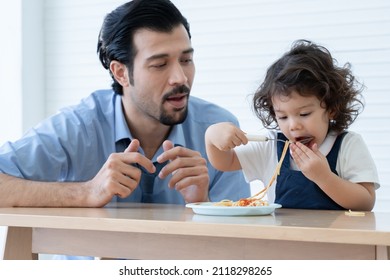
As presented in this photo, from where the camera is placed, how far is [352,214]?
1.61m

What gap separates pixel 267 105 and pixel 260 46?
1442mm

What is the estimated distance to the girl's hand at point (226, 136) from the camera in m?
1.75

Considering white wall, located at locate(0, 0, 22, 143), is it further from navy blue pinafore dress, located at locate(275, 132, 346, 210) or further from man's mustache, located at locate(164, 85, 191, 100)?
navy blue pinafore dress, located at locate(275, 132, 346, 210)

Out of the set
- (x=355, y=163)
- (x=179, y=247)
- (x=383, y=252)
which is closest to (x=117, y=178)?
(x=179, y=247)

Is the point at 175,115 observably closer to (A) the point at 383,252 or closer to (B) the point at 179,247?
(B) the point at 179,247

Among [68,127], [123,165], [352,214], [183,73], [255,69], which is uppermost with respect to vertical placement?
[255,69]

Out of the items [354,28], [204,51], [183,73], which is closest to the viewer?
[183,73]

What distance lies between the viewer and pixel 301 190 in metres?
1.84

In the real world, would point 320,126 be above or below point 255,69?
below

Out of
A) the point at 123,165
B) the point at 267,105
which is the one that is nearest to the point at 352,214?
the point at 267,105

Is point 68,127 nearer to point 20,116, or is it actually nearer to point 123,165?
point 123,165

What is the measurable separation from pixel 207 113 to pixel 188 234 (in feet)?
3.60

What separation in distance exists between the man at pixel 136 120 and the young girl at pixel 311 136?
0.24 meters

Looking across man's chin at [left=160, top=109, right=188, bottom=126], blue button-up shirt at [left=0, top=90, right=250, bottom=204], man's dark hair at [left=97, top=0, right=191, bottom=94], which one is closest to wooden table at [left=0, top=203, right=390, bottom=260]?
blue button-up shirt at [left=0, top=90, right=250, bottom=204]
